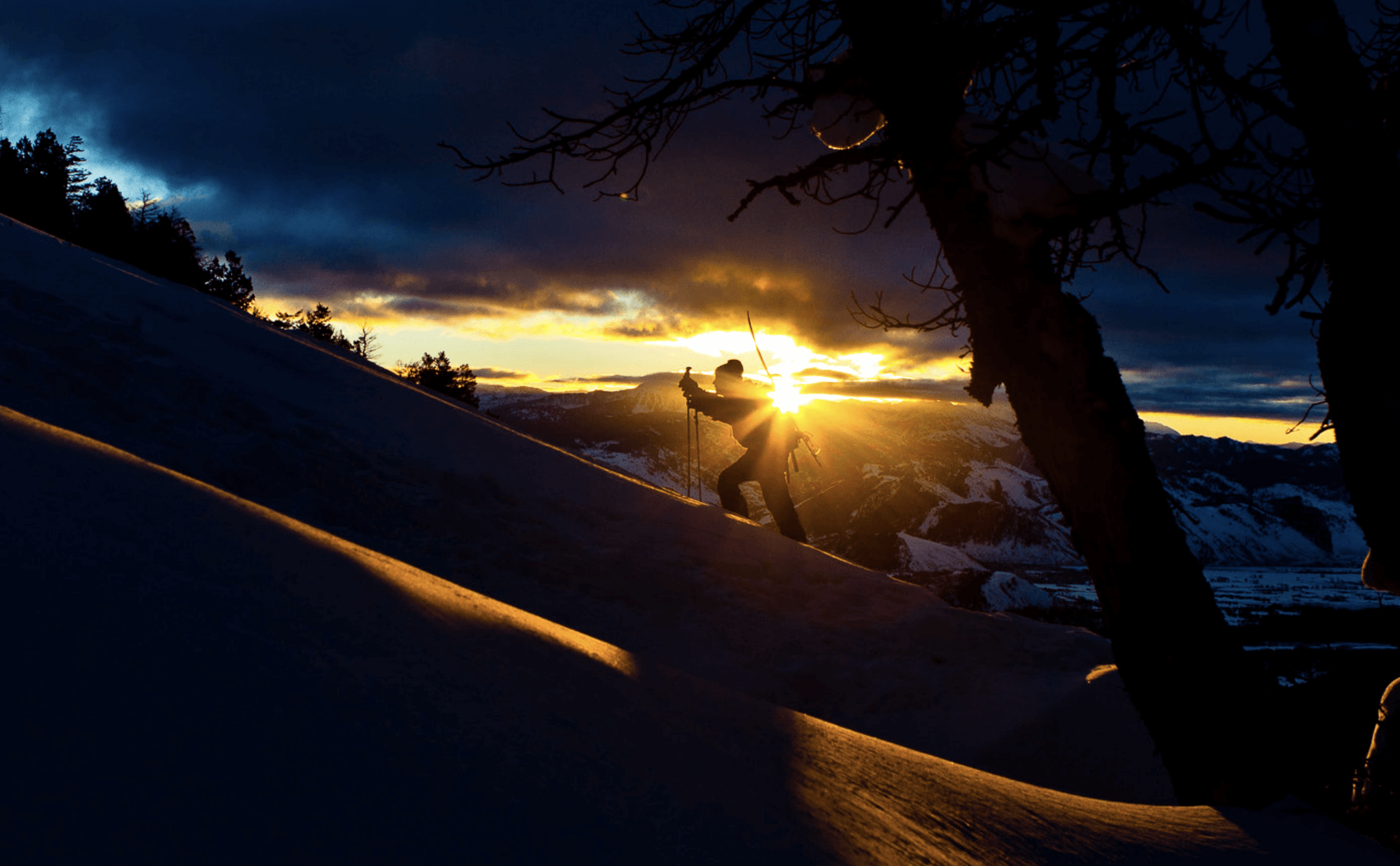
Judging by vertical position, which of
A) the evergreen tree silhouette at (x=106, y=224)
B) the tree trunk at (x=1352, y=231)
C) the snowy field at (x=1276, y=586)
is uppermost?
the evergreen tree silhouette at (x=106, y=224)

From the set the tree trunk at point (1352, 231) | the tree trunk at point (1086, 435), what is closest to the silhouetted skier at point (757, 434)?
the tree trunk at point (1086, 435)

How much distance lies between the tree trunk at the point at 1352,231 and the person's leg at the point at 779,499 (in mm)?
9016

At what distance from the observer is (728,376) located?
37.7 feet

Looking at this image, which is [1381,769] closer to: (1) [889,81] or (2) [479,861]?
(2) [479,861]

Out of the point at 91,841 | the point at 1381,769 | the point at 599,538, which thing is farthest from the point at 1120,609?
the point at 599,538

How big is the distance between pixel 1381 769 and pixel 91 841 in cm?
315

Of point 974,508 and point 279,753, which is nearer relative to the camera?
point 279,753

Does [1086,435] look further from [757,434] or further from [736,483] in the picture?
[736,483]

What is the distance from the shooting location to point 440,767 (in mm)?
1325

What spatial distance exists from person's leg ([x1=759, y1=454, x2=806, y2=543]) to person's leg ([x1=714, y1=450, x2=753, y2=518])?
0.89 feet

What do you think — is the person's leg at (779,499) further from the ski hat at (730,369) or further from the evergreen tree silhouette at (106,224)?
the evergreen tree silhouette at (106,224)

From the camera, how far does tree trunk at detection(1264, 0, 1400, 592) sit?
2.08 m

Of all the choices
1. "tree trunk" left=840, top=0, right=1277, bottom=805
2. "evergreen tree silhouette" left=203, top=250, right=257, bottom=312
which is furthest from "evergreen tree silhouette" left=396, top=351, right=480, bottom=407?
"tree trunk" left=840, top=0, right=1277, bottom=805

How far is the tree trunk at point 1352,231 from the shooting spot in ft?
6.82
